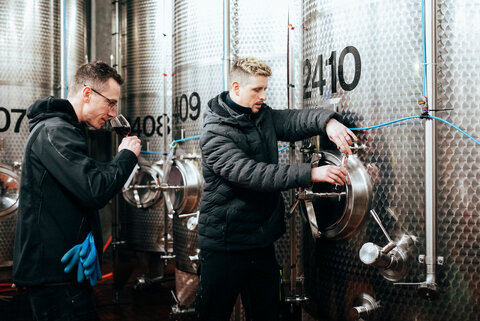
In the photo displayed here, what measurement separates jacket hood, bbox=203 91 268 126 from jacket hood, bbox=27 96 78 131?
2.40 ft

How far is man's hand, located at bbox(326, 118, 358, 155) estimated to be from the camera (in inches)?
97.0

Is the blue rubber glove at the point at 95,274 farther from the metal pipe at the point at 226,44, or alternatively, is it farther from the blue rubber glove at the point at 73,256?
the metal pipe at the point at 226,44

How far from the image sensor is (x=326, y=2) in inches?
107

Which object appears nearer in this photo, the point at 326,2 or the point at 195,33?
the point at 326,2

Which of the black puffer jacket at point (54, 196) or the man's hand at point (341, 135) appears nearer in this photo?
the black puffer jacket at point (54, 196)

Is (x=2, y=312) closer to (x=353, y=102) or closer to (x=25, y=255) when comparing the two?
(x=25, y=255)

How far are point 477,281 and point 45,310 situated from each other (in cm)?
193

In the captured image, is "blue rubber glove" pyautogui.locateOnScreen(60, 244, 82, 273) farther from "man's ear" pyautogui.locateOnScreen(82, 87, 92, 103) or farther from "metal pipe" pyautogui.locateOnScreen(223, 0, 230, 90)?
"metal pipe" pyautogui.locateOnScreen(223, 0, 230, 90)

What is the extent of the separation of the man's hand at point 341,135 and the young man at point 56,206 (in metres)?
1.04

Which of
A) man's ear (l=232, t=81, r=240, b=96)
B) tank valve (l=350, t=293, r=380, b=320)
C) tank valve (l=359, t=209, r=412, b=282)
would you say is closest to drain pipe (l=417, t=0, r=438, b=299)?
tank valve (l=359, t=209, r=412, b=282)

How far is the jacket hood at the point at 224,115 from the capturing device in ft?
8.40

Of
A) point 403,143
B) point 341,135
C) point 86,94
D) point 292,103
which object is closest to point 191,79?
point 292,103

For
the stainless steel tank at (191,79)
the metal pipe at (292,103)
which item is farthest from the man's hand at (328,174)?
the stainless steel tank at (191,79)

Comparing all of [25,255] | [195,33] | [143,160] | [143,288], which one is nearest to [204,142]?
[25,255]
